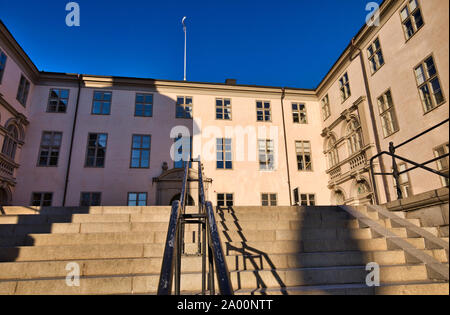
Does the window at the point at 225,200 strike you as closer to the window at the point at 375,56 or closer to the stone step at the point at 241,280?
the window at the point at 375,56

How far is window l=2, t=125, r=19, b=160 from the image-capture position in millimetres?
13831

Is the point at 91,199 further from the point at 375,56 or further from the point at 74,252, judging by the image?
the point at 375,56

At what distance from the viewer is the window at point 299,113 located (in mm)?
19189

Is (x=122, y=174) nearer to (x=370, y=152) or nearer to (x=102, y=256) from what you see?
(x=102, y=256)

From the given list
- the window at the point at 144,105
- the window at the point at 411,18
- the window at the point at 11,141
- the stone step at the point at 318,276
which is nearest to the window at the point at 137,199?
the window at the point at 144,105

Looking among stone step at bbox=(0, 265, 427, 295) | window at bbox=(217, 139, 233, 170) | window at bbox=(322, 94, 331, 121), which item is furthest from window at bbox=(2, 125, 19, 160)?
window at bbox=(322, 94, 331, 121)

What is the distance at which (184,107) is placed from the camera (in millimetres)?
18188

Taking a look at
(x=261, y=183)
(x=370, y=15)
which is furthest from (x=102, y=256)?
(x=370, y=15)

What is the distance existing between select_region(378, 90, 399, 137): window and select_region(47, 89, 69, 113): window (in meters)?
18.2

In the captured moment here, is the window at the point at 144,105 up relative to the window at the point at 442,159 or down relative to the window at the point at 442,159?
up

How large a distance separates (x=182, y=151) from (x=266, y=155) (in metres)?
5.60

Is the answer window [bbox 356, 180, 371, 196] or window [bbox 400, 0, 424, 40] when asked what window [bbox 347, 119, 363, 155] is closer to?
window [bbox 356, 180, 371, 196]

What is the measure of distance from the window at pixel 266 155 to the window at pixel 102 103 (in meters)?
10.3

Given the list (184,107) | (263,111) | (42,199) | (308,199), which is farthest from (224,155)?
(42,199)
